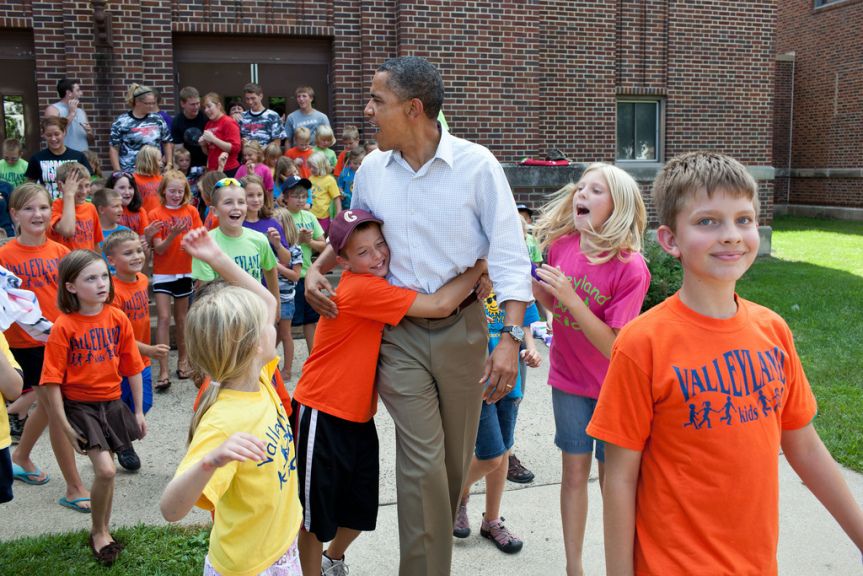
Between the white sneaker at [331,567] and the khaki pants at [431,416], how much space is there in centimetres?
48

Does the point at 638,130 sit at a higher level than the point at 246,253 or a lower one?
higher

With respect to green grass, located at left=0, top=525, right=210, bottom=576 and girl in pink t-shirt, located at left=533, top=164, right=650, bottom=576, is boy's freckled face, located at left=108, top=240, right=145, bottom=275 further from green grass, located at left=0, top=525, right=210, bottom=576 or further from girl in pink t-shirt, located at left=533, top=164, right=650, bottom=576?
girl in pink t-shirt, located at left=533, top=164, right=650, bottom=576

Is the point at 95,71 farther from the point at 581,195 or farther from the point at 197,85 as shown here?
the point at 581,195

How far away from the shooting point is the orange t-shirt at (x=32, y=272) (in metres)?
5.28

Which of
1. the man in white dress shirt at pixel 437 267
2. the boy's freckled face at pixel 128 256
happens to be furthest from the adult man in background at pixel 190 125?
the man in white dress shirt at pixel 437 267

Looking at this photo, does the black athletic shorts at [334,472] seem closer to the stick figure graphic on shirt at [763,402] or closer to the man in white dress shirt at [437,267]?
the man in white dress shirt at [437,267]

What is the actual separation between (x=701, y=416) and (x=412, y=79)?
1845 mm

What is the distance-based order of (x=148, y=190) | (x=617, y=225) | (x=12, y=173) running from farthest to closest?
(x=12, y=173), (x=148, y=190), (x=617, y=225)

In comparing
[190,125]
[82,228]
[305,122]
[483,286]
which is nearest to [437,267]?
[483,286]

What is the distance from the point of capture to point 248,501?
2.64 m

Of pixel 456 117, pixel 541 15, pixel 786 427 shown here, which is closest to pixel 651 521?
pixel 786 427

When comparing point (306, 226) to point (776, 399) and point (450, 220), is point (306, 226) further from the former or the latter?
point (776, 399)

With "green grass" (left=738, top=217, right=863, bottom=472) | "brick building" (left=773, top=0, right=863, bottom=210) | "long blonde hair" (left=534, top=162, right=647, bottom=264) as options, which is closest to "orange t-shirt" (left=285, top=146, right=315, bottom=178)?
"green grass" (left=738, top=217, right=863, bottom=472)

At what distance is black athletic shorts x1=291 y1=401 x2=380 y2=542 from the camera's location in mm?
3295
